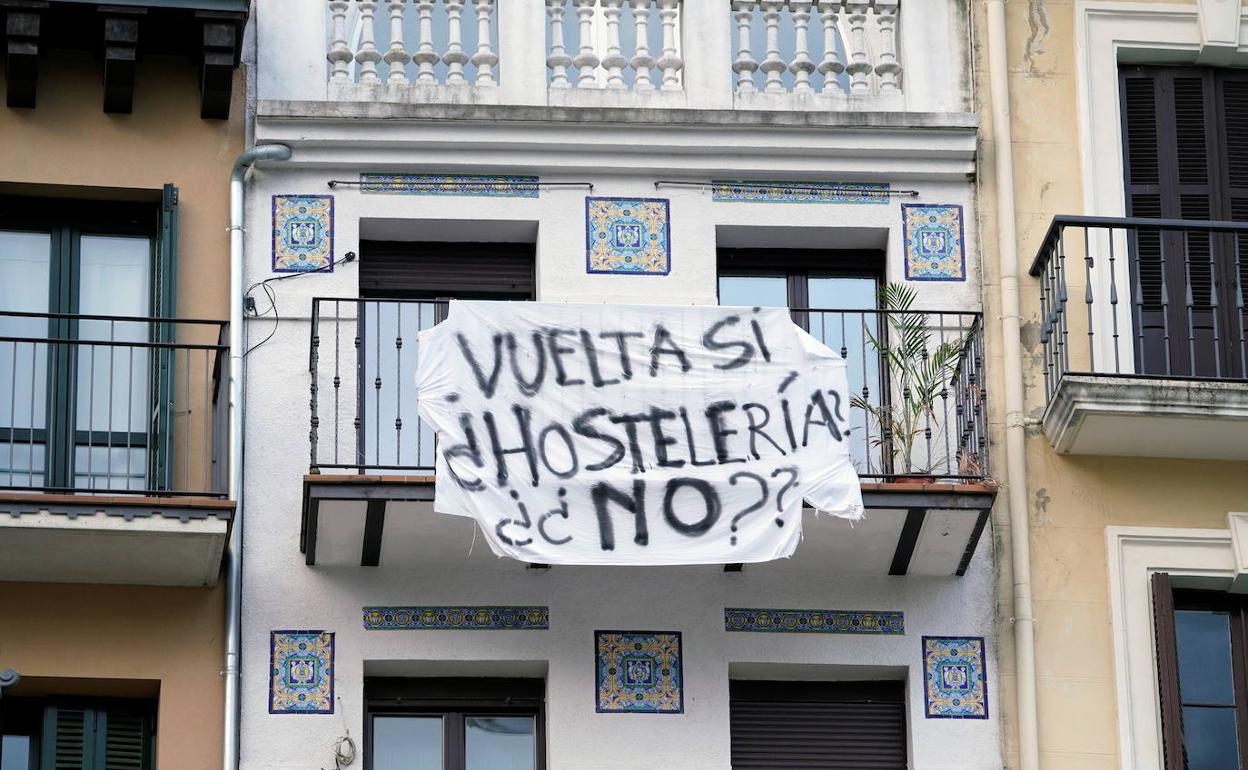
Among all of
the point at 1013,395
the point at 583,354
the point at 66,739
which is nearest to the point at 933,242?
the point at 1013,395

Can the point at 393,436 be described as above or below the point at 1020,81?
below

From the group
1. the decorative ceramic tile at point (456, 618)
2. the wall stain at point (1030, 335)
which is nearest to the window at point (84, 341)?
the decorative ceramic tile at point (456, 618)

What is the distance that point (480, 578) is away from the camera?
1888 cm

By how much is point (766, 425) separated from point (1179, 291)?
3.36 m

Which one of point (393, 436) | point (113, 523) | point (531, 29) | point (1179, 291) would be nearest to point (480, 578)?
point (393, 436)

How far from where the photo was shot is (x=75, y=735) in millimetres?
18547

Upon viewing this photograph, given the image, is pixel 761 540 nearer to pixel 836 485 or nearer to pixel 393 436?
pixel 836 485

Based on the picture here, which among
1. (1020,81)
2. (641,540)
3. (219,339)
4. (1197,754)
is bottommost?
(1197,754)

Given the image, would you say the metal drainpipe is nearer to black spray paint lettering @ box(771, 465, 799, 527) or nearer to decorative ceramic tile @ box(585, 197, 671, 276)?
decorative ceramic tile @ box(585, 197, 671, 276)

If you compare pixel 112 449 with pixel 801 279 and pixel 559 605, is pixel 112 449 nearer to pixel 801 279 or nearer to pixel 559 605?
pixel 559 605

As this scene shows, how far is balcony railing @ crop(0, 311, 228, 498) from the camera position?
18891 mm

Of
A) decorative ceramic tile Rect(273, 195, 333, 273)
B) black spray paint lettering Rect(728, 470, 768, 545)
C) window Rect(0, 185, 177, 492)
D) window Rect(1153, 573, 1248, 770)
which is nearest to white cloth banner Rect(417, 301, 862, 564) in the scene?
black spray paint lettering Rect(728, 470, 768, 545)

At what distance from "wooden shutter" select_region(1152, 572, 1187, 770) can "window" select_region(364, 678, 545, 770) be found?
12.6 ft

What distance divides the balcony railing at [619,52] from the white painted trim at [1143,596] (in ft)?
11.2
